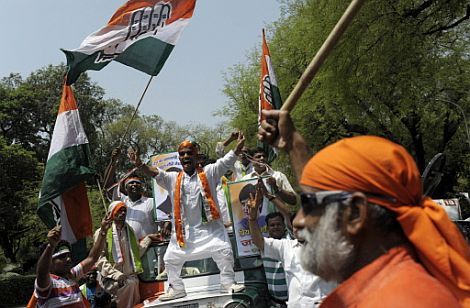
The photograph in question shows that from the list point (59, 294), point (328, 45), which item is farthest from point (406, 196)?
point (59, 294)

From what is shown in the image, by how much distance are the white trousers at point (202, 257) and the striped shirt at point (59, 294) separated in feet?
3.87

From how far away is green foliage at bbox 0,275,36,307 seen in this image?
100.0 ft

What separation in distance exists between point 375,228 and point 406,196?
134 mm

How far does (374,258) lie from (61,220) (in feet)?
21.0

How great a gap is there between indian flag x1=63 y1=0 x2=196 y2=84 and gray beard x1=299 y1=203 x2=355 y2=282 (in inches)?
268

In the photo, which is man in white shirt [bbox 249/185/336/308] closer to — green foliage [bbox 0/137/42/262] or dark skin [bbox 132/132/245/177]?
dark skin [bbox 132/132/245/177]

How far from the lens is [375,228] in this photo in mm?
1852

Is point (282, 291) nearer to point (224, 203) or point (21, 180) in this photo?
point (224, 203)

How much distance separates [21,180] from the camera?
36344 mm

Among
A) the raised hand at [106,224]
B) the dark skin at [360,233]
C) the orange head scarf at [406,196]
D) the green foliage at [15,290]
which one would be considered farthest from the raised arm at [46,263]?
→ the green foliage at [15,290]

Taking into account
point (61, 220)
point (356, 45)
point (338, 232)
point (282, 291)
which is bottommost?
point (282, 291)

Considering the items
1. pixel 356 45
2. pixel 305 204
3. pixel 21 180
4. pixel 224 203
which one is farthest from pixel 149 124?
pixel 305 204

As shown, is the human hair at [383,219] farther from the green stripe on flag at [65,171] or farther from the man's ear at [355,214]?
the green stripe on flag at [65,171]

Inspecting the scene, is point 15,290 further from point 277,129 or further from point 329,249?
point 329,249
